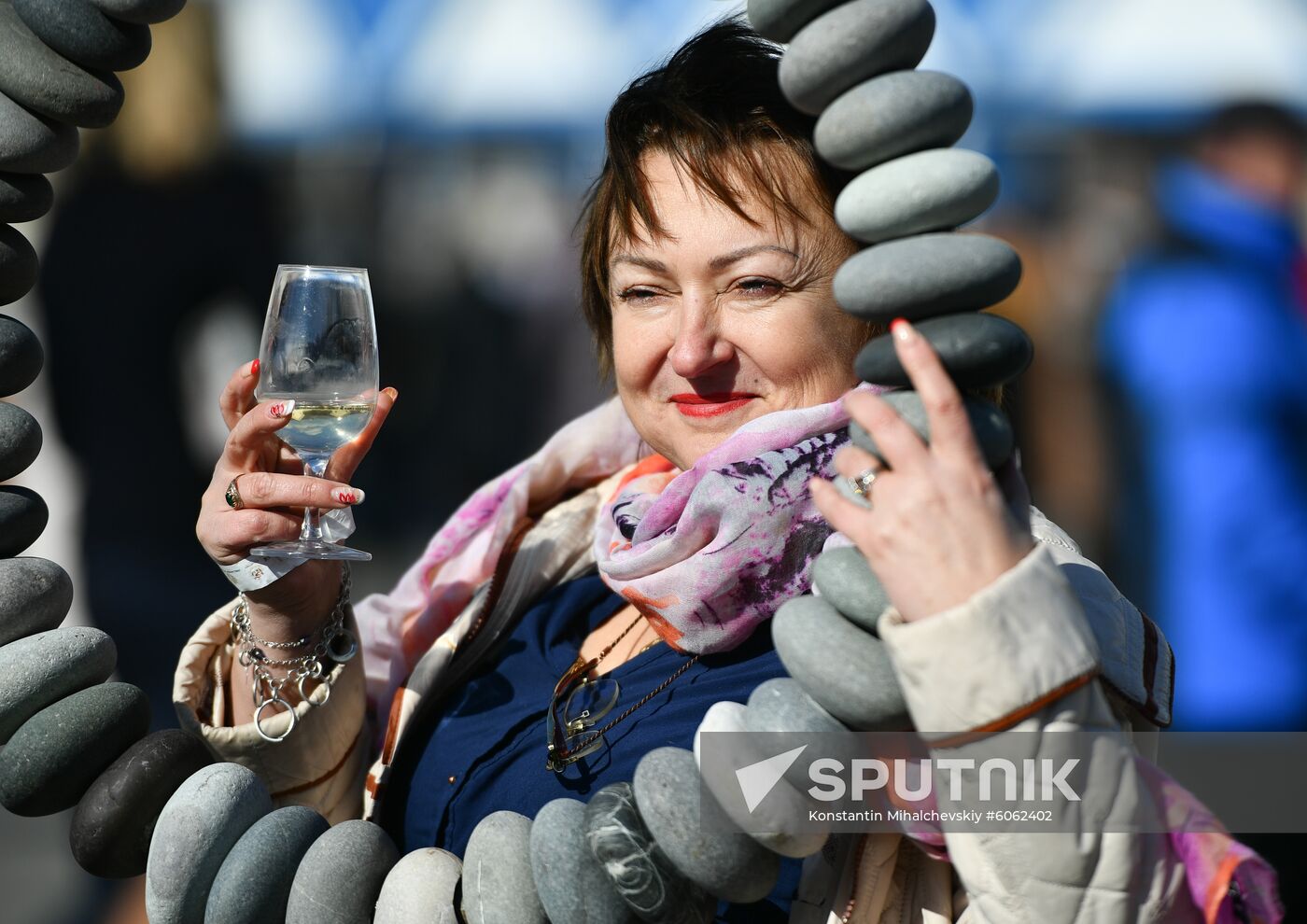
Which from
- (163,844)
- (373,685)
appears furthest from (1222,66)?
(163,844)

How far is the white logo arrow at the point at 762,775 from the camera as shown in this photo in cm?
164

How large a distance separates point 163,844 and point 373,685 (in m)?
0.86

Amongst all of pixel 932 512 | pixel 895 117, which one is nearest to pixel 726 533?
pixel 932 512

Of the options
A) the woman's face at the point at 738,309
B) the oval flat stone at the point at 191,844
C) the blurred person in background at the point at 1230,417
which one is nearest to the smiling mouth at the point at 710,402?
the woman's face at the point at 738,309

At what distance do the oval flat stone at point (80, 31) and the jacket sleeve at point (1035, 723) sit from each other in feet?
5.39

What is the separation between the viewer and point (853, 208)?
65.0 inches

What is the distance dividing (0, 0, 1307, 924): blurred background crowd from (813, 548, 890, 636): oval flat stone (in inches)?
72.9

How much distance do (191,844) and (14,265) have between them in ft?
3.68

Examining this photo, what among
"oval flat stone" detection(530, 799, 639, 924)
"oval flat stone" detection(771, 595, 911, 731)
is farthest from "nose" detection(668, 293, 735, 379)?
"oval flat stone" detection(530, 799, 639, 924)

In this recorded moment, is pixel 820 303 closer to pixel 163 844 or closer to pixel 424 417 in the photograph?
pixel 163 844

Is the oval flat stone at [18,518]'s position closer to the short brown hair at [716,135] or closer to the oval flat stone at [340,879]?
the oval flat stone at [340,879]

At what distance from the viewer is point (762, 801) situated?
5.39 ft

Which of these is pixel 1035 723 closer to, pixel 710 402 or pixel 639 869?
pixel 639 869

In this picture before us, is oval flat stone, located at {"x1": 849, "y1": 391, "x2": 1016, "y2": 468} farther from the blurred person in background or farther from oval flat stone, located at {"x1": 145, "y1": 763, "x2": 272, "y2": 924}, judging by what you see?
the blurred person in background
